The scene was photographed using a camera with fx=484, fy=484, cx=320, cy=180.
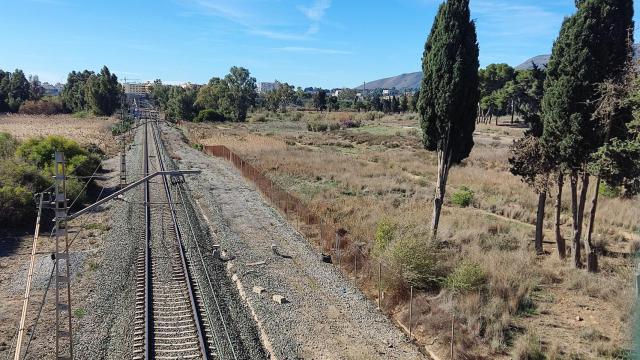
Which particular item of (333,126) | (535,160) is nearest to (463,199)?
(535,160)

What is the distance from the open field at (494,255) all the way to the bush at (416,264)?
35cm

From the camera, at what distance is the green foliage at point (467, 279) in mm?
14445

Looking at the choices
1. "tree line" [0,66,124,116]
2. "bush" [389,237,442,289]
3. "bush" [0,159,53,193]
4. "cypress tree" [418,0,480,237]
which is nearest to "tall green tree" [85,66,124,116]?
"tree line" [0,66,124,116]

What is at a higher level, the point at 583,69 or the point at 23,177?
the point at 583,69

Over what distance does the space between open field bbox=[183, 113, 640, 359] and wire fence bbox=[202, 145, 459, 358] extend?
0.11 m

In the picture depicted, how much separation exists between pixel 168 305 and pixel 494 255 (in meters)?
11.3

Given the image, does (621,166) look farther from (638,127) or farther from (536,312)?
(536,312)

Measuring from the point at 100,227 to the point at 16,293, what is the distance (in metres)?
7.78

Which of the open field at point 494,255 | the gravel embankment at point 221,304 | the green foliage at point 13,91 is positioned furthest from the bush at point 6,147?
the green foliage at point 13,91

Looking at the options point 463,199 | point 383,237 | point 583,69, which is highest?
point 583,69

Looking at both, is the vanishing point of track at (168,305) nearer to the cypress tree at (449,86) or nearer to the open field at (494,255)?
the open field at (494,255)

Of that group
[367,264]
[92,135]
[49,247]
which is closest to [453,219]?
[367,264]

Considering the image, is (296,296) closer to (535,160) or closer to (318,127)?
(535,160)

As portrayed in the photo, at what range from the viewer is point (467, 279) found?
47.6 feet
